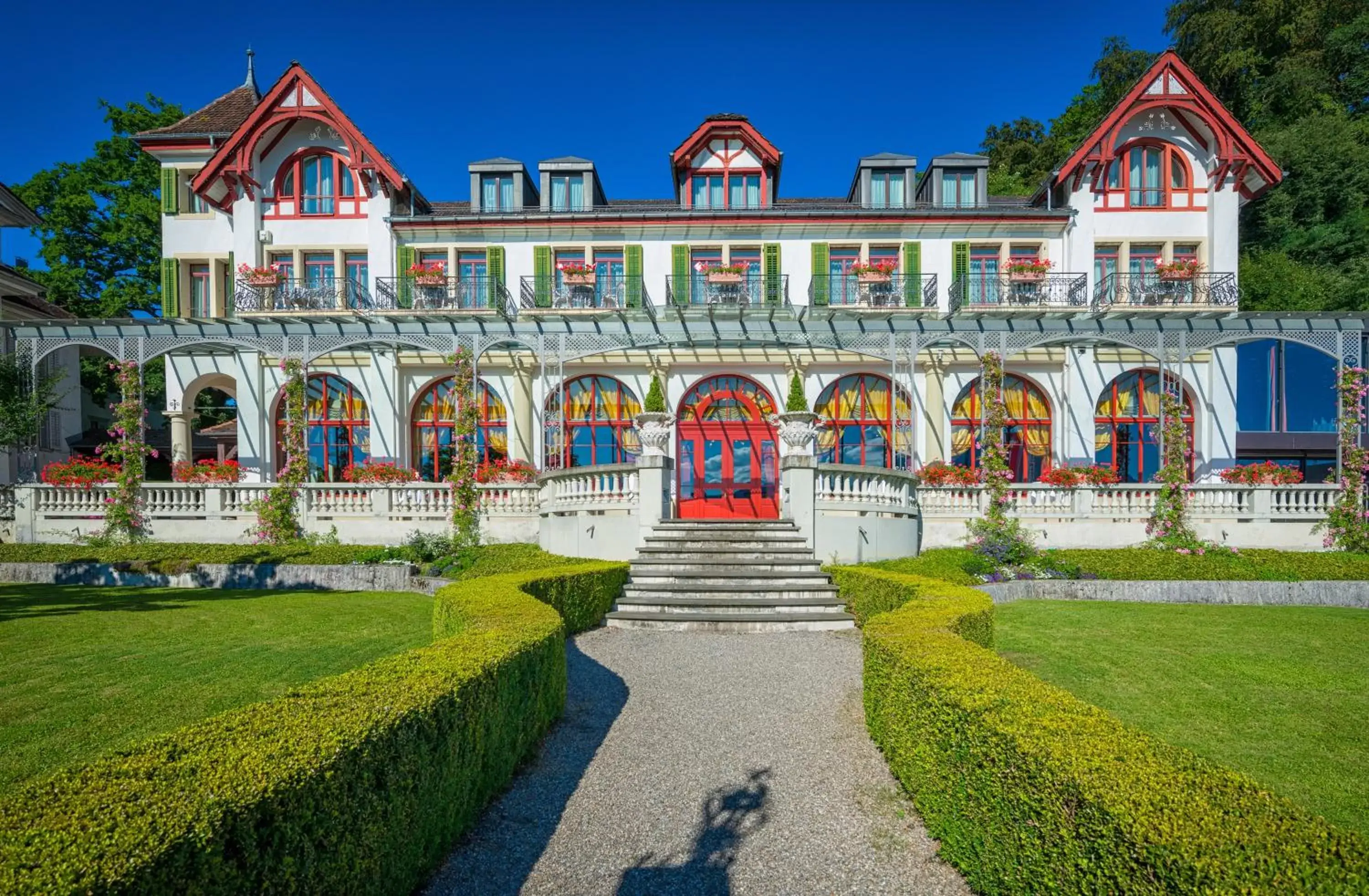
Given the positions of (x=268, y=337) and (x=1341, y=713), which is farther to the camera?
(x=268, y=337)

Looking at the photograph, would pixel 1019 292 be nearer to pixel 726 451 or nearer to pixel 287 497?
pixel 726 451

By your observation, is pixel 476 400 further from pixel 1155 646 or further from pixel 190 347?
pixel 1155 646

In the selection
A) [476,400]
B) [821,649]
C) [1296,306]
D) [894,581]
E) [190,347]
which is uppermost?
[1296,306]

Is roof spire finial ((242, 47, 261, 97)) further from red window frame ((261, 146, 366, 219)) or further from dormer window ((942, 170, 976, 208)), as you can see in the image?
dormer window ((942, 170, 976, 208))

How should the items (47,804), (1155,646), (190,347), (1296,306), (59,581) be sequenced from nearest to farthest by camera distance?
1. (47,804)
2. (1155,646)
3. (59,581)
4. (190,347)
5. (1296,306)

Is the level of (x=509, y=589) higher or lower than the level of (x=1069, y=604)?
higher

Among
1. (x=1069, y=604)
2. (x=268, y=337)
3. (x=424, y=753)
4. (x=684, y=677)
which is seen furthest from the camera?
(x=268, y=337)

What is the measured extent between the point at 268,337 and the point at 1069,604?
19.2 metres

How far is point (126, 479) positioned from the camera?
16484mm

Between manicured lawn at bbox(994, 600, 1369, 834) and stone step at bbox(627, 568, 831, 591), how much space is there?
301 centimetres

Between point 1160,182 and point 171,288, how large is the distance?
1191 inches

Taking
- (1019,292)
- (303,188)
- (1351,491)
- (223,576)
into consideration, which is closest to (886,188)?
(1019,292)

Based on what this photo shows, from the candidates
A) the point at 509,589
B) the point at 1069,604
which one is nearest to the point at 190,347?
the point at 509,589

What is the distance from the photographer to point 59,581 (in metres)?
14.1
